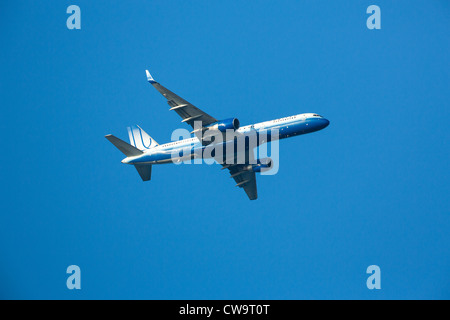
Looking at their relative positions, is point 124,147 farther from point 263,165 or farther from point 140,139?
point 263,165

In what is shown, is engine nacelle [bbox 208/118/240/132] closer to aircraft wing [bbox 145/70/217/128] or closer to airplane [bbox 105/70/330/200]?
airplane [bbox 105/70/330/200]

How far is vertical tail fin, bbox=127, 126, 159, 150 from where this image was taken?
66.9 meters

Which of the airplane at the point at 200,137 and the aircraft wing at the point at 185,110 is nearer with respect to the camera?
the aircraft wing at the point at 185,110

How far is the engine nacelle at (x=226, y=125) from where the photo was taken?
61.0 m

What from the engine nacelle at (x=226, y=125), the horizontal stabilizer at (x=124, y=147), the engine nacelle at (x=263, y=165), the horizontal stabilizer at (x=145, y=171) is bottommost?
the horizontal stabilizer at (x=145, y=171)

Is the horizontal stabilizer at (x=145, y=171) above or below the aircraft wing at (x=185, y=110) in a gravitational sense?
below

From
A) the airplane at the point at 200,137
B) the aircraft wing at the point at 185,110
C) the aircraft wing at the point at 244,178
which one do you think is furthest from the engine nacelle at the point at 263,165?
the aircraft wing at the point at 185,110

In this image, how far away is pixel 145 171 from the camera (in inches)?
2662

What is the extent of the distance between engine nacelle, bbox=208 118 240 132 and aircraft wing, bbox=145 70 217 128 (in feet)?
5.73

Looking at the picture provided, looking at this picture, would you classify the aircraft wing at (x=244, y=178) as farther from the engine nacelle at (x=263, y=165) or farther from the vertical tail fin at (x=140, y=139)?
the vertical tail fin at (x=140, y=139)

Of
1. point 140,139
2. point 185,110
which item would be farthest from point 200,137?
point 140,139

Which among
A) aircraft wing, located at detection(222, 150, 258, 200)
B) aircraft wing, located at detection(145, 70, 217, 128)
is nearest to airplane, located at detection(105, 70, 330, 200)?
aircraft wing, located at detection(145, 70, 217, 128)

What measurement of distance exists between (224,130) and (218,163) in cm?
975
